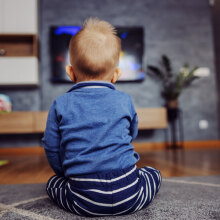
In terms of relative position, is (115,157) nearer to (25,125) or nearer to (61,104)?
(61,104)

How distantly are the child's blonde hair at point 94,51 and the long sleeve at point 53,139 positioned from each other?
0.15 m

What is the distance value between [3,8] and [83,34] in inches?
108

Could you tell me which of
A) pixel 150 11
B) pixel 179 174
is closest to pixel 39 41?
pixel 150 11

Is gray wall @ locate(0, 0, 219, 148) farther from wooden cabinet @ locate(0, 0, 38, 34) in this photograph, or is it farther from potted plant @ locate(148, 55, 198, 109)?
wooden cabinet @ locate(0, 0, 38, 34)

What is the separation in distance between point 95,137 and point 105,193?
15cm

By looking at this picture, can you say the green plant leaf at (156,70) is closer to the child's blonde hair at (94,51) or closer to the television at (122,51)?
the television at (122,51)

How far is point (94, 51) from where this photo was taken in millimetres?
691

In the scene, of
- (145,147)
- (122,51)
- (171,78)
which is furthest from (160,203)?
(171,78)

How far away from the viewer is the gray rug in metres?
0.69

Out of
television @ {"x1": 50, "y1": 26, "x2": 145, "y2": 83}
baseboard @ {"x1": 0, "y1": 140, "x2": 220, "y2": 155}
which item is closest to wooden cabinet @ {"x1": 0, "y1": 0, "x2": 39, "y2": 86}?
television @ {"x1": 50, "y1": 26, "x2": 145, "y2": 83}

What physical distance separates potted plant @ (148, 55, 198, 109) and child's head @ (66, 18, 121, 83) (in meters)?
2.53

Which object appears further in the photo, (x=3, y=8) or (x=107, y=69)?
(x=3, y=8)

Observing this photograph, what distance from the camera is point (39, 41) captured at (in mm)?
3229

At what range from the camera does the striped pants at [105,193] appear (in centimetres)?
65
